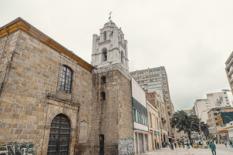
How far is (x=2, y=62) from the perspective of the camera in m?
9.82

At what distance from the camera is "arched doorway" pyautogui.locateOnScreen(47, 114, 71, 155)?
11258 mm

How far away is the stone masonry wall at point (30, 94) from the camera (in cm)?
891

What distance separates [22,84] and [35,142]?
144 inches

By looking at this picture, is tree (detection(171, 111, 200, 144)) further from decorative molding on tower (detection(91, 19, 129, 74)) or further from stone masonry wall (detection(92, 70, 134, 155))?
stone masonry wall (detection(92, 70, 134, 155))

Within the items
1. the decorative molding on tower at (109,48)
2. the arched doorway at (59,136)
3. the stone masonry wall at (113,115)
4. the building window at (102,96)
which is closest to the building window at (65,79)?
the arched doorway at (59,136)

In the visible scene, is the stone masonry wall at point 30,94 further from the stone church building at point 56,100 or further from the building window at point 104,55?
the building window at point 104,55

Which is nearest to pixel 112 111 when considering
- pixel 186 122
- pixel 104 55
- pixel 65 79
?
pixel 65 79

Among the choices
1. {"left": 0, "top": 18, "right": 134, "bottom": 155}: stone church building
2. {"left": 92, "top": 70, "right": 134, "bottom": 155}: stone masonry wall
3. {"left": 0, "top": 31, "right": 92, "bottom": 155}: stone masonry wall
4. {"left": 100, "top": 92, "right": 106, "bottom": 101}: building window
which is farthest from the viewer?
{"left": 100, "top": 92, "right": 106, "bottom": 101}: building window

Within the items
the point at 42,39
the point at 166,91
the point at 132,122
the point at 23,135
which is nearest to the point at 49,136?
the point at 23,135

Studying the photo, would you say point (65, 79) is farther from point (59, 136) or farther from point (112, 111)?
point (112, 111)

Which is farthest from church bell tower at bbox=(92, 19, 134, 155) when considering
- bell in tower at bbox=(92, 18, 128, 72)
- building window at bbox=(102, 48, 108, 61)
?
building window at bbox=(102, 48, 108, 61)

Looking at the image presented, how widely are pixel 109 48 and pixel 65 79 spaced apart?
10.2 m

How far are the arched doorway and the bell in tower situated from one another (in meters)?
10.2

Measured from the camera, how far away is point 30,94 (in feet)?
33.3
